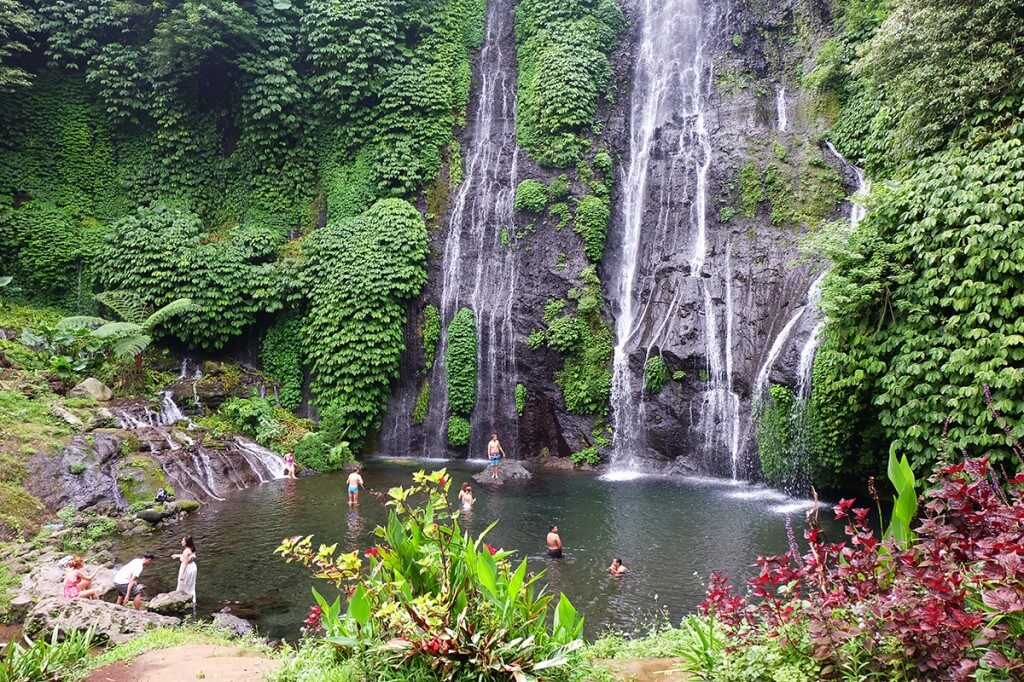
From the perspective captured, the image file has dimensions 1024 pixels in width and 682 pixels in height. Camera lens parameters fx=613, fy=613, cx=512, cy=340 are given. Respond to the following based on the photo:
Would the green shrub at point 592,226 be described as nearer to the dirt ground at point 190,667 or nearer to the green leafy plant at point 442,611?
the dirt ground at point 190,667

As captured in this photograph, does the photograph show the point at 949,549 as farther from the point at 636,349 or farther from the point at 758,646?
the point at 636,349

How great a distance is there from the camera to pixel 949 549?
3.39 m

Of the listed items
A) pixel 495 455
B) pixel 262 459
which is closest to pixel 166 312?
pixel 262 459

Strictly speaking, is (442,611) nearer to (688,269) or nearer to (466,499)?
(466,499)

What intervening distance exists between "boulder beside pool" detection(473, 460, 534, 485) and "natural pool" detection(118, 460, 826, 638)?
393mm

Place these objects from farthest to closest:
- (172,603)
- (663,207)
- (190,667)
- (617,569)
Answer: (663,207), (617,569), (172,603), (190,667)

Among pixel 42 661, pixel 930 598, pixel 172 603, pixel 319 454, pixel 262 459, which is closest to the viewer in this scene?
pixel 930 598

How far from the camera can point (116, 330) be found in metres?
16.4

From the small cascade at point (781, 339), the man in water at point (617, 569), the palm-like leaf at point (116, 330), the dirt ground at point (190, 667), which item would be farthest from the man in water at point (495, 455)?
the palm-like leaf at point (116, 330)

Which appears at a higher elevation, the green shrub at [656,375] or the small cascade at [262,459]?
the green shrub at [656,375]

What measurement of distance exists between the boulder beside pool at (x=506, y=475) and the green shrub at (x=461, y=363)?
120 inches

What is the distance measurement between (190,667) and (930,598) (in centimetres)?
555

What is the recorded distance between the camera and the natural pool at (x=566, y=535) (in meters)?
8.70

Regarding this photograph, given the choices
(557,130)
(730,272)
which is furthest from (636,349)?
(557,130)
